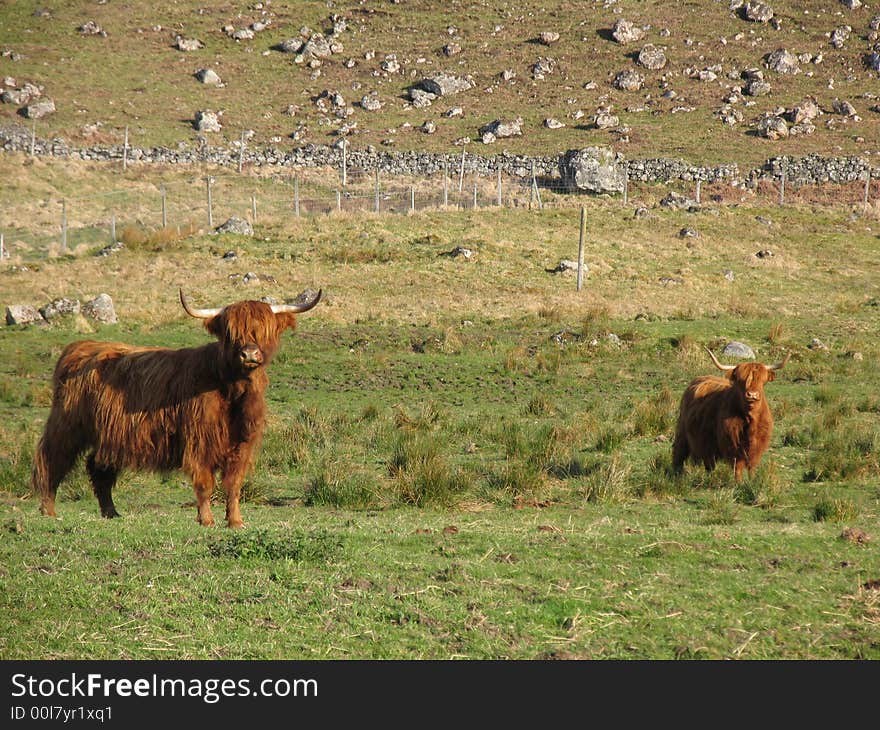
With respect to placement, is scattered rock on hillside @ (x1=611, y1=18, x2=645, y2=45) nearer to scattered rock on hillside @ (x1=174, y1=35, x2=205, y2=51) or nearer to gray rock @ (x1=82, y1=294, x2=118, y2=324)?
scattered rock on hillside @ (x1=174, y1=35, x2=205, y2=51)

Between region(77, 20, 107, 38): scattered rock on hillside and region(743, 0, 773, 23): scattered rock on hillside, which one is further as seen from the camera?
region(743, 0, 773, 23): scattered rock on hillside

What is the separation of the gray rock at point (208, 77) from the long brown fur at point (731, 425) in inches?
1998

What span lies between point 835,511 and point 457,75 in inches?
2087

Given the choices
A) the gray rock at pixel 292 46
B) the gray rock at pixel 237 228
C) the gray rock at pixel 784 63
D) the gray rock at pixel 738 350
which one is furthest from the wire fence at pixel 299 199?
the gray rock at pixel 292 46

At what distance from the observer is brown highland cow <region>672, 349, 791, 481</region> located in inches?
414

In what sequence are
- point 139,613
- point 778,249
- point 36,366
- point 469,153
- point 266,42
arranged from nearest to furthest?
point 139,613, point 36,366, point 778,249, point 469,153, point 266,42

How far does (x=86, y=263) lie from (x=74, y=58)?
1369 inches

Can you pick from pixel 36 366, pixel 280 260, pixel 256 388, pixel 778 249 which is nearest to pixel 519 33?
pixel 778 249

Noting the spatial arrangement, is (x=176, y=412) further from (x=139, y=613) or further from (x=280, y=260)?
(x=280, y=260)

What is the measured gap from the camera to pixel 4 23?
59656 mm

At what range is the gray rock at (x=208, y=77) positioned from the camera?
5659 centimetres

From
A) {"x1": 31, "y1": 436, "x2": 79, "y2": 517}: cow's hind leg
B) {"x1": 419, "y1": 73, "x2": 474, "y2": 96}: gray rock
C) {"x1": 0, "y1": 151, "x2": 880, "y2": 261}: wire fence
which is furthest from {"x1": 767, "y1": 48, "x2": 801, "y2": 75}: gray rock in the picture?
{"x1": 31, "y1": 436, "x2": 79, "y2": 517}: cow's hind leg

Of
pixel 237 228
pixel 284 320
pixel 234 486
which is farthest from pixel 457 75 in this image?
pixel 234 486

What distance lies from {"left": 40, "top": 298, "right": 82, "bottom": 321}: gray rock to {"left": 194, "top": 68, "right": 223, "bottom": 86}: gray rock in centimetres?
3880
